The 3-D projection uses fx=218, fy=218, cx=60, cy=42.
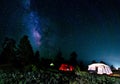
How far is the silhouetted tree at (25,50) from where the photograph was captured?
43844 millimetres

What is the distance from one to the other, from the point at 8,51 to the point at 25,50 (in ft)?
23.6

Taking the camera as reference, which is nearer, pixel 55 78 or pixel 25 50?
pixel 55 78

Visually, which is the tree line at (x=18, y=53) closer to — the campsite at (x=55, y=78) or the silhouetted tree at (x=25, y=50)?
the silhouetted tree at (x=25, y=50)

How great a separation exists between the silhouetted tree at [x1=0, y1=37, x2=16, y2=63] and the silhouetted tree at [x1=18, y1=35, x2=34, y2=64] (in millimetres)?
4166

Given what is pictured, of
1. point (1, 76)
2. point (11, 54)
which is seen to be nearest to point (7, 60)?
point (11, 54)

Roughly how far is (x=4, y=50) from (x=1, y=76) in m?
37.2

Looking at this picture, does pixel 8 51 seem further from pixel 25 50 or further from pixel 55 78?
pixel 55 78

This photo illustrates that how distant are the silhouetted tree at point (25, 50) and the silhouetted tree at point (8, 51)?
4166 millimetres

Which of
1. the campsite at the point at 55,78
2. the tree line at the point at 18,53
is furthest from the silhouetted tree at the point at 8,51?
the campsite at the point at 55,78

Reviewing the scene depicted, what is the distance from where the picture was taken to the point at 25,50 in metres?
44.6

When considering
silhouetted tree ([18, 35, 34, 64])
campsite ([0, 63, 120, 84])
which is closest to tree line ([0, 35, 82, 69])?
silhouetted tree ([18, 35, 34, 64])

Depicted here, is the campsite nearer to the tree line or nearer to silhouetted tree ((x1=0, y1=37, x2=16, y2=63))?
the tree line

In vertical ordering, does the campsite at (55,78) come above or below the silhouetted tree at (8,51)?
below

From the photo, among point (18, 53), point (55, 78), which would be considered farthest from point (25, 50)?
point (55, 78)
